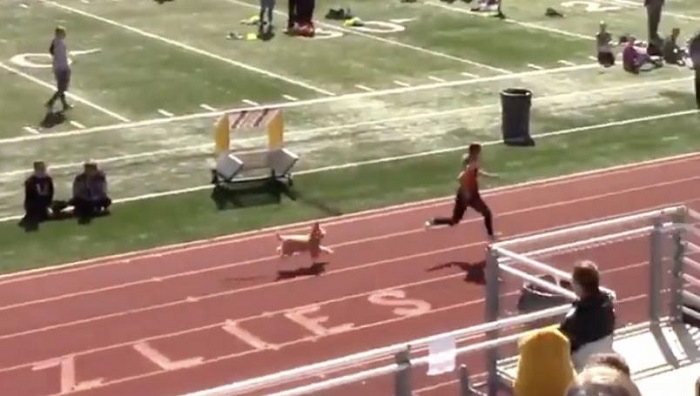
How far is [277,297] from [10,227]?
449 centimetres

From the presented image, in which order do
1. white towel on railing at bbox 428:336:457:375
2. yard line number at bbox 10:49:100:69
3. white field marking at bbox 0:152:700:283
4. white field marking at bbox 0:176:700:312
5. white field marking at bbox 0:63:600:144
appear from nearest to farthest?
1. white towel on railing at bbox 428:336:457:375
2. white field marking at bbox 0:176:700:312
3. white field marking at bbox 0:152:700:283
4. white field marking at bbox 0:63:600:144
5. yard line number at bbox 10:49:100:69

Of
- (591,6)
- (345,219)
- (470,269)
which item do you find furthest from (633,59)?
(470,269)

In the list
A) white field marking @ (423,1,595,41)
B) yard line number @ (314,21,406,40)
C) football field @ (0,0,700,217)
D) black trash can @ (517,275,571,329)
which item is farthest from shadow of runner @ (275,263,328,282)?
white field marking @ (423,1,595,41)

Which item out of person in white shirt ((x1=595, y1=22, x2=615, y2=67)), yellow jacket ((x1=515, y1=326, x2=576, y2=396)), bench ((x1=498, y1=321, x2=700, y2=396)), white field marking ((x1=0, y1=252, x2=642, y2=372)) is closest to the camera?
yellow jacket ((x1=515, y1=326, x2=576, y2=396))

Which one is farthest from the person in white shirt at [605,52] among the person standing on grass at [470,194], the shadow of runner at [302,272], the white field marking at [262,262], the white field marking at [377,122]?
the shadow of runner at [302,272]

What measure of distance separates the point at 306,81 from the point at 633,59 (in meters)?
6.72

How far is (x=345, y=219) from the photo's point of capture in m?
19.3

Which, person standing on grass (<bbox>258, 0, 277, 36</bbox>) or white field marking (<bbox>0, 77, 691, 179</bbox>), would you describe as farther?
person standing on grass (<bbox>258, 0, 277, 36</bbox>)

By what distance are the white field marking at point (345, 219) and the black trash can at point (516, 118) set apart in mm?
1938

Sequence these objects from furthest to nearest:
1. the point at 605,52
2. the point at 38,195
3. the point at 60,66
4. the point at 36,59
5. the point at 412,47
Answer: the point at 412,47
the point at 36,59
the point at 605,52
the point at 60,66
the point at 38,195

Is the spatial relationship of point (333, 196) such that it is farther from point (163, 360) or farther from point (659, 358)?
point (659, 358)

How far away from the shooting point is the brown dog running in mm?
16969

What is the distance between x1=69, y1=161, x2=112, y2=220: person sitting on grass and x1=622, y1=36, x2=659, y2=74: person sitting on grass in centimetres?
1353

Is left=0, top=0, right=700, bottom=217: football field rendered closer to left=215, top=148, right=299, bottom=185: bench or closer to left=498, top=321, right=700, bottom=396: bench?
left=215, top=148, right=299, bottom=185: bench
